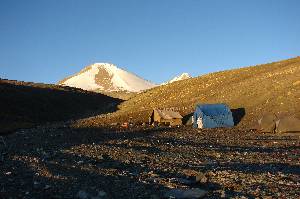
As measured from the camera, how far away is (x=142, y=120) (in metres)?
64.2

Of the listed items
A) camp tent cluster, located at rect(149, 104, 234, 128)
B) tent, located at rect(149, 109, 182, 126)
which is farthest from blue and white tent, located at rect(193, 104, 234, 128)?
tent, located at rect(149, 109, 182, 126)

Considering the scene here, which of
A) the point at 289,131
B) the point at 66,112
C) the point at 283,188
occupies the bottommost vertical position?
the point at 283,188

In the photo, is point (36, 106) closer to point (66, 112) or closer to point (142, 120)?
point (66, 112)

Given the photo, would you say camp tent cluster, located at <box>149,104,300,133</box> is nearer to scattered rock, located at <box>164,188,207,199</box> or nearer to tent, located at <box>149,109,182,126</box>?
tent, located at <box>149,109,182,126</box>

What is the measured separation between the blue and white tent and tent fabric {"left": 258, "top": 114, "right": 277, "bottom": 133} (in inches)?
221

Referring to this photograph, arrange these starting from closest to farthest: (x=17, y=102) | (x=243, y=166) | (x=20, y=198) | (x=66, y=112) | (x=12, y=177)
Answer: (x=20, y=198) < (x=12, y=177) < (x=243, y=166) < (x=17, y=102) < (x=66, y=112)

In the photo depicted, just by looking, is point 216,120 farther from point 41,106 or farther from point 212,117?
point 41,106

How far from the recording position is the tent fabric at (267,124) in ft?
156

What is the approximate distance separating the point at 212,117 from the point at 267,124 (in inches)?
316

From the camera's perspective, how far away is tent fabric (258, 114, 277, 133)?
156 ft

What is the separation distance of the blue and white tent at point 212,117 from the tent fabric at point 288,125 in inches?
364

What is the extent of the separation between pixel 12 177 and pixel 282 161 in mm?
14755

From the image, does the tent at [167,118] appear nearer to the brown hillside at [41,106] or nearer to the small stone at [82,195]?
the brown hillside at [41,106]

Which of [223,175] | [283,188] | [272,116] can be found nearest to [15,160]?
[223,175]
